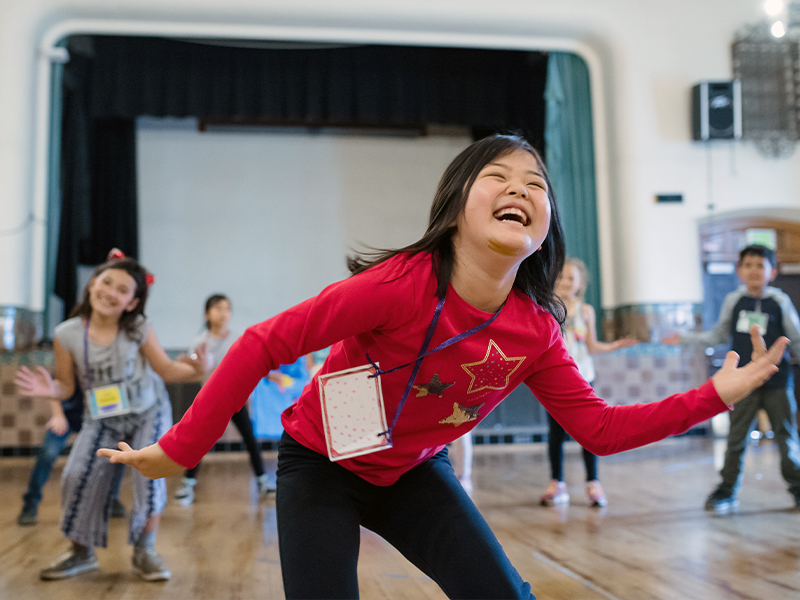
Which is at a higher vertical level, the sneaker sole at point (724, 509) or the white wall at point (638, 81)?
the white wall at point (638, 81)

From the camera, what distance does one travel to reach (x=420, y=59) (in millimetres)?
5855

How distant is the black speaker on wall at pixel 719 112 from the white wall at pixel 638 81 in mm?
194

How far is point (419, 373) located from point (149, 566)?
148cm

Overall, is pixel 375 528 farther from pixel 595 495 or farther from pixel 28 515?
pixel 28 515

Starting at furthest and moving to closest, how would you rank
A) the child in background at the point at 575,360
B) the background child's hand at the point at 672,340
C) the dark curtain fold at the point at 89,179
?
the dark curtain fold at the point at 89,179 → the background child's hand at the point at 672,340 → the child in background at the point at 575,360

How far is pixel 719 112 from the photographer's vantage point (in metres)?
5.69

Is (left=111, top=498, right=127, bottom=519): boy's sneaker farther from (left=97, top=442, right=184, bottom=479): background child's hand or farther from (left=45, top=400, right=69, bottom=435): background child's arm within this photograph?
(left=97, top=442, right=184, bottom=479): background child's hand

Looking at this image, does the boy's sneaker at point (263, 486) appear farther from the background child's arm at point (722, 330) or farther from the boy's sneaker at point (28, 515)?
the background child's arm at point (722, 330)

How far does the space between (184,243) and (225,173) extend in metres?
0.79

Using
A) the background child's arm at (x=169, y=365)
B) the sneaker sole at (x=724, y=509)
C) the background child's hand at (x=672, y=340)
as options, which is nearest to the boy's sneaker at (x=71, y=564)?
the background child's arm at (x=169, y=365)

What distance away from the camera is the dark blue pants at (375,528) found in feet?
3.74

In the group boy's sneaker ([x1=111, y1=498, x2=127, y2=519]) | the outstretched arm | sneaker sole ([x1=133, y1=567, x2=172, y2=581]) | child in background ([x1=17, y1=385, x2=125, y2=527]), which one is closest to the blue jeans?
child in background ([x1=17, y1=385, x2=125, y2=527])

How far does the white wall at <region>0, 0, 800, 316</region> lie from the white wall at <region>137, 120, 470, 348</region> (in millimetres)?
1274

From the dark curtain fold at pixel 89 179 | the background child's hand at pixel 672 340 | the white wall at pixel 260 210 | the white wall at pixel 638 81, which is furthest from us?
the white wall at pixel 260 210
